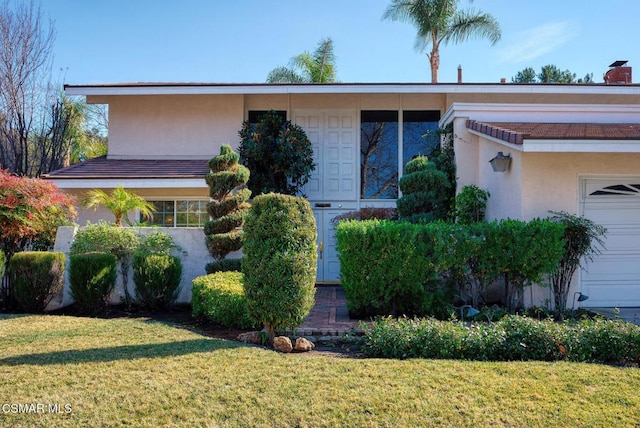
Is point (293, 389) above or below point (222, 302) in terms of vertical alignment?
below

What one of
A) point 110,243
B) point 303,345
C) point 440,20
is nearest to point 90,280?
point 110,243

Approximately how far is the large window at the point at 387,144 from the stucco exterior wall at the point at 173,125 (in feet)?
12.2

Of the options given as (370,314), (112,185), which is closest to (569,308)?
(370,314)

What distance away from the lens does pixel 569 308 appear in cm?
843

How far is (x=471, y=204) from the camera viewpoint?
32.4 ft

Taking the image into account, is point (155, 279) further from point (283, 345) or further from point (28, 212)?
point (283, 345)

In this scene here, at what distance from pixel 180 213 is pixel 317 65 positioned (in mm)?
12103

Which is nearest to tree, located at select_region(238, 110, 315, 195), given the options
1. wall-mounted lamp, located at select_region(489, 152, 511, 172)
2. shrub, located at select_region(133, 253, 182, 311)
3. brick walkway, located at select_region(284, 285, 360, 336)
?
brick walkway, located at select_region(284, 285, 360, 336)

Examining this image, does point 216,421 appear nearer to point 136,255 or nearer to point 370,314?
point 370,314

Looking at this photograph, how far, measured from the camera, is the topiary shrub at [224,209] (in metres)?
9.27

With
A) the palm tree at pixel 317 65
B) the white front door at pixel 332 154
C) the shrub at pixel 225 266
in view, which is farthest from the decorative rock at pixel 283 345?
the palm tree at pixel 317 65

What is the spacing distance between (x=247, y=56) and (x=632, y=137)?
1345 centimetres

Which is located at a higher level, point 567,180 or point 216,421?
point 567,180

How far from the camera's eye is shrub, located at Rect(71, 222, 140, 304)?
29.7 feet
